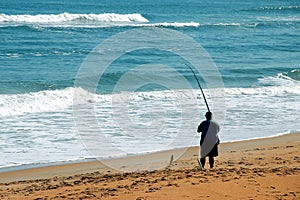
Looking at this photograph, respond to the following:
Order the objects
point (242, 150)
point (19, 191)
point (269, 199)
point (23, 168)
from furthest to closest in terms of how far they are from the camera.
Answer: point (242, 150), point (23, 168), point (19, 191), point (269, 199)

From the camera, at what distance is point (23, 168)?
12242mm

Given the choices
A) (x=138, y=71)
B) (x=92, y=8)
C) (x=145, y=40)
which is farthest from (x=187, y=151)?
(x=92, y=8)

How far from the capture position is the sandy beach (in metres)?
9.09

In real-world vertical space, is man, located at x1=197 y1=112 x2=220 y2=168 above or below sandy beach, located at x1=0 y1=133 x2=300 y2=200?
above

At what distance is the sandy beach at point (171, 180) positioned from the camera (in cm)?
909

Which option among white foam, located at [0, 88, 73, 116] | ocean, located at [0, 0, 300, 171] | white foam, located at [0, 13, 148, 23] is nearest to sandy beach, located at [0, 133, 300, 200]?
ocean, located at [0, 0, 300, 171]

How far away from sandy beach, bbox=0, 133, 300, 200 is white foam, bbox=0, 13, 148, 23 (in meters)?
32.3

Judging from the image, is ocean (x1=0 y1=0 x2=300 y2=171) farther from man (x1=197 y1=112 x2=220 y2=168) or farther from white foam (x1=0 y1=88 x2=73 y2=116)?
man (x1=197 y1=112 x2=220 y2=168)

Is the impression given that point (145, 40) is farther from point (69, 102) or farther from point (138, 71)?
point (69, 102)

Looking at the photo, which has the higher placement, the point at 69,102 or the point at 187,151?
the point at 69,102

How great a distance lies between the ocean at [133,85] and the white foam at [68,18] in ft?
0.48

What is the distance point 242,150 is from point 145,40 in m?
22.1

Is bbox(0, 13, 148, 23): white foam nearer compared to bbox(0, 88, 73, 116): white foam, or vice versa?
bbox(0, 88, 73, 116): white foam

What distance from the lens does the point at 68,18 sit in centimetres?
4703
